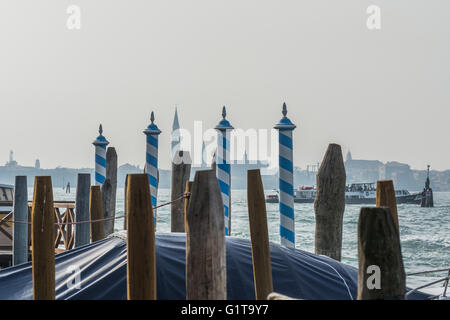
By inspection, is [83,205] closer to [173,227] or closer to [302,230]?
[173,227]

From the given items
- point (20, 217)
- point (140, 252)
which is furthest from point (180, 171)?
point (140, 252)

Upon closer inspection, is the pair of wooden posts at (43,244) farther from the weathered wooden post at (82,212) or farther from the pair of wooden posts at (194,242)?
the weathered wooden post at (82,212)

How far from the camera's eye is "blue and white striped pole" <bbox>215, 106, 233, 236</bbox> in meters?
8.97

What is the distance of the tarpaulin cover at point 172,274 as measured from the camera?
5.14 meters

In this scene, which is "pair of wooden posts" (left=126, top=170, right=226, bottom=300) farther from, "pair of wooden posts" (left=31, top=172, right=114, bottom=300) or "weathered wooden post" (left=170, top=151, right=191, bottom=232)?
"weathered wooden post" (left=170, top=151, right=191, bottom=232)

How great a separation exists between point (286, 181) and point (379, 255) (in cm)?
474

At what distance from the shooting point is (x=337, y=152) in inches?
274

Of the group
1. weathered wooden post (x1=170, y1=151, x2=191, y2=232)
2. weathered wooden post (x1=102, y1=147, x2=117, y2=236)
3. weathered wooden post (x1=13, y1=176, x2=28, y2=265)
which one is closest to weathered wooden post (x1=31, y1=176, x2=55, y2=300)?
weathered wooden post (x1=13, y1=176, x2=28, y2=265)

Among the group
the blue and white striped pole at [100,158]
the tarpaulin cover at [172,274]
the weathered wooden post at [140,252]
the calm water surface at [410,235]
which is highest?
the blue and white striped pole at [100,158]

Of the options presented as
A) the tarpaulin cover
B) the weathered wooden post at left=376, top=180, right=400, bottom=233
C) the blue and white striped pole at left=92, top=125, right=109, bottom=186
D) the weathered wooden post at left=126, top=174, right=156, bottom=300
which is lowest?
the tarpaulin cover

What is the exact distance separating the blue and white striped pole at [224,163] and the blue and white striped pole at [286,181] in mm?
1258

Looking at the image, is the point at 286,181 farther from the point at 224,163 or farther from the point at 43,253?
the point at 43,253

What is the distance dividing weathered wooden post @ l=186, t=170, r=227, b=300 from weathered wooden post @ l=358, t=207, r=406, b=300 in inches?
39.9

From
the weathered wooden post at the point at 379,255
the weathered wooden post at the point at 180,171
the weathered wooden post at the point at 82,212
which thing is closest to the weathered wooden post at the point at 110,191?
the weathered wooden post at the point at 82,212
